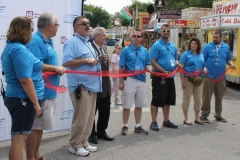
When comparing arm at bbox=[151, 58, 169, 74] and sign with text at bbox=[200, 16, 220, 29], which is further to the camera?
sign with text at bbox=[200, 16, 220, 29]

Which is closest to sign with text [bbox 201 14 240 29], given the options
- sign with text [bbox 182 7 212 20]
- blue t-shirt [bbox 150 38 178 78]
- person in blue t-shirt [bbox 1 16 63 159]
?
blue t-shirt [bbox 150 38 178 78]

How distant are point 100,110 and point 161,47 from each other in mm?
1678

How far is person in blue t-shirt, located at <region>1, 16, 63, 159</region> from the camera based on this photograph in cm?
323

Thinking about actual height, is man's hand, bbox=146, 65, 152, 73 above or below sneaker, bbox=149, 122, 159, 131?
above

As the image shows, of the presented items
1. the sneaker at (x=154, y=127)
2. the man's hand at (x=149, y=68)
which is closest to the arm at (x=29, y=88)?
the man's hand at (x=149, y=68)

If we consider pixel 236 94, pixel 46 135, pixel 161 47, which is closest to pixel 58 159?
pixel 46 135

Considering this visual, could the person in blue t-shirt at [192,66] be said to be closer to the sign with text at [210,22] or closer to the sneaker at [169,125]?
the sneaker at [169,125]

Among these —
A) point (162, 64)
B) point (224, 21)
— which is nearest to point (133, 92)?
point (162, 64)

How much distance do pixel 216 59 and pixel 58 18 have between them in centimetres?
358

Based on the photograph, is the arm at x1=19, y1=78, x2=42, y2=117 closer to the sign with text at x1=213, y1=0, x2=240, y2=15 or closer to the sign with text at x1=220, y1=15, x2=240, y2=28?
the sign with text at x1=220, y1=15, x2=240, y2=28

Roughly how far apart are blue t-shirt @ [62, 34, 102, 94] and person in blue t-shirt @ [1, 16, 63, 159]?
1017 millimetres

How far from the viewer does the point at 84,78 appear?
462cm

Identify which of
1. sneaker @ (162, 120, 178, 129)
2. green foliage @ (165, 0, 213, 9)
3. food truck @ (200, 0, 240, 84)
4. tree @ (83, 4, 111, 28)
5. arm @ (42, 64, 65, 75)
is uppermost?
tree @ (83, 4, 111, 28)

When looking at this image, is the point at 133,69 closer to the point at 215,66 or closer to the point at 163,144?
the point at 163,144
